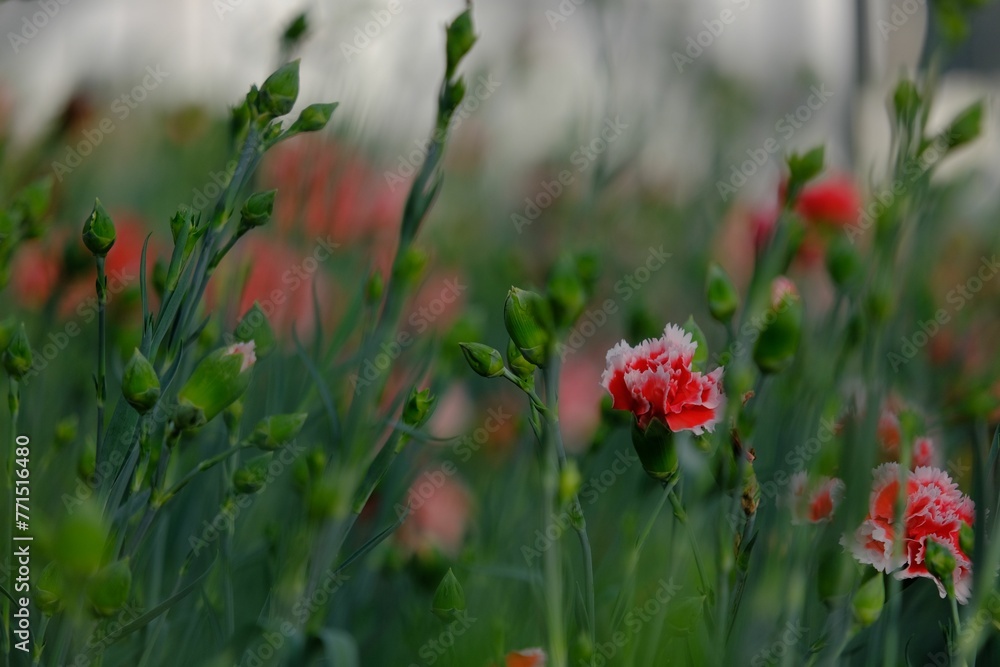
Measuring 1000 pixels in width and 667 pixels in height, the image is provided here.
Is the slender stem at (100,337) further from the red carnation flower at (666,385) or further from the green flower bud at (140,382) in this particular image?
the red carnation flower at (666,385)

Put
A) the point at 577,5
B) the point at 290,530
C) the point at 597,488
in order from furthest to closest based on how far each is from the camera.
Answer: the point at 577,5 < the point at 597,488 < the point at 290,530

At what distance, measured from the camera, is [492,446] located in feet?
2.16

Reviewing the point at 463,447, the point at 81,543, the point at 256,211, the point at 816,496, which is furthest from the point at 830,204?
the point at 81,543

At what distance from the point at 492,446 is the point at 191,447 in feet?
0.86

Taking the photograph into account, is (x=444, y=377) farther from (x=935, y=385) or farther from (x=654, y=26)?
(x=654, y=26)

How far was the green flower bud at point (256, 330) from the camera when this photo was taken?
12.8 inches

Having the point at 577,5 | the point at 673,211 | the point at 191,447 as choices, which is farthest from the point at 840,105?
the point at 191,447

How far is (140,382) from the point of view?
0.24m

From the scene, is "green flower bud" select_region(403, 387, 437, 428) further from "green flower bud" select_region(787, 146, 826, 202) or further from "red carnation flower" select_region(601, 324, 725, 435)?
"green flower bud" select_region(787, 146, 826, 202)

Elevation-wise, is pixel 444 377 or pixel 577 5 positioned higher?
pixel 577 5

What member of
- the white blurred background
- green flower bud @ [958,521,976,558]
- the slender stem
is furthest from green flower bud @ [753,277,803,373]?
the white blurred background

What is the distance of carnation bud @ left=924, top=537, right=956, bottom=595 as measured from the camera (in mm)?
279

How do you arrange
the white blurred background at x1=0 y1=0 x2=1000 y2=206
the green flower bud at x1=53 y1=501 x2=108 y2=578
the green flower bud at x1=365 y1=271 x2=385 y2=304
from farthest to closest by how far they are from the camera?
the white blurred background at x1=0 y1=0 x2=1000 y2=206 → the green flower bud at x1=365 y1=271 x2=385 y2=304 → the green flower bud at x1=53 y1=501 x2=108 y2=578

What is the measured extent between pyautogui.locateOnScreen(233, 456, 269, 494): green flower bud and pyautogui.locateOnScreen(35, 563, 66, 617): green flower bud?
6cm
